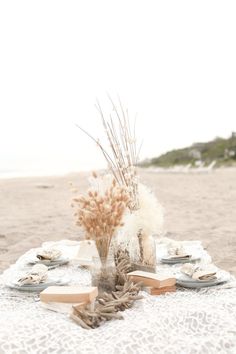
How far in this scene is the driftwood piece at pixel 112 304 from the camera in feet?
7.48

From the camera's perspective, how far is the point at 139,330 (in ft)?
7.15

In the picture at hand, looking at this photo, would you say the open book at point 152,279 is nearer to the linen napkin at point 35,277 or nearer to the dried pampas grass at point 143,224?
the dried pampas grass at point 143,224

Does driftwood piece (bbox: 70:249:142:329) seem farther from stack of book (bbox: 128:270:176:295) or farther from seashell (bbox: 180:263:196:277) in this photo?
seashell (bbox: 180:263:196:277)

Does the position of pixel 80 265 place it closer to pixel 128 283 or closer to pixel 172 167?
pixel 128 283

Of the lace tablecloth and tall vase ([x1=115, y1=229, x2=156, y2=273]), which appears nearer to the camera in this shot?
the lace tablecloth

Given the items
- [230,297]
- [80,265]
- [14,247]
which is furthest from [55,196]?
[230,297]

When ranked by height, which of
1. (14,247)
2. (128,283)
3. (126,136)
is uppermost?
(126,136)

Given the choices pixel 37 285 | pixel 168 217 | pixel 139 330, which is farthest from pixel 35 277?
pixel 168 217

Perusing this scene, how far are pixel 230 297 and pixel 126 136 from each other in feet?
3.65

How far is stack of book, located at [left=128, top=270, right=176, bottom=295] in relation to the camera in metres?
2.66

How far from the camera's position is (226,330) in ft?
7.41

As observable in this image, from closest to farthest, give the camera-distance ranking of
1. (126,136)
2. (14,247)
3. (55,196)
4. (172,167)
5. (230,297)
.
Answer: (230,297) < (126,136) < (14,247) < (55,196) < (172,167)

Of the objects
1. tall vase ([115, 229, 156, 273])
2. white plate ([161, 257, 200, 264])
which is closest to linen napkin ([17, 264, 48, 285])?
tall vase ([115, 229, 156, 273])

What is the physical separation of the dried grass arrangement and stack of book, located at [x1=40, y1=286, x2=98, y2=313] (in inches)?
8.0
